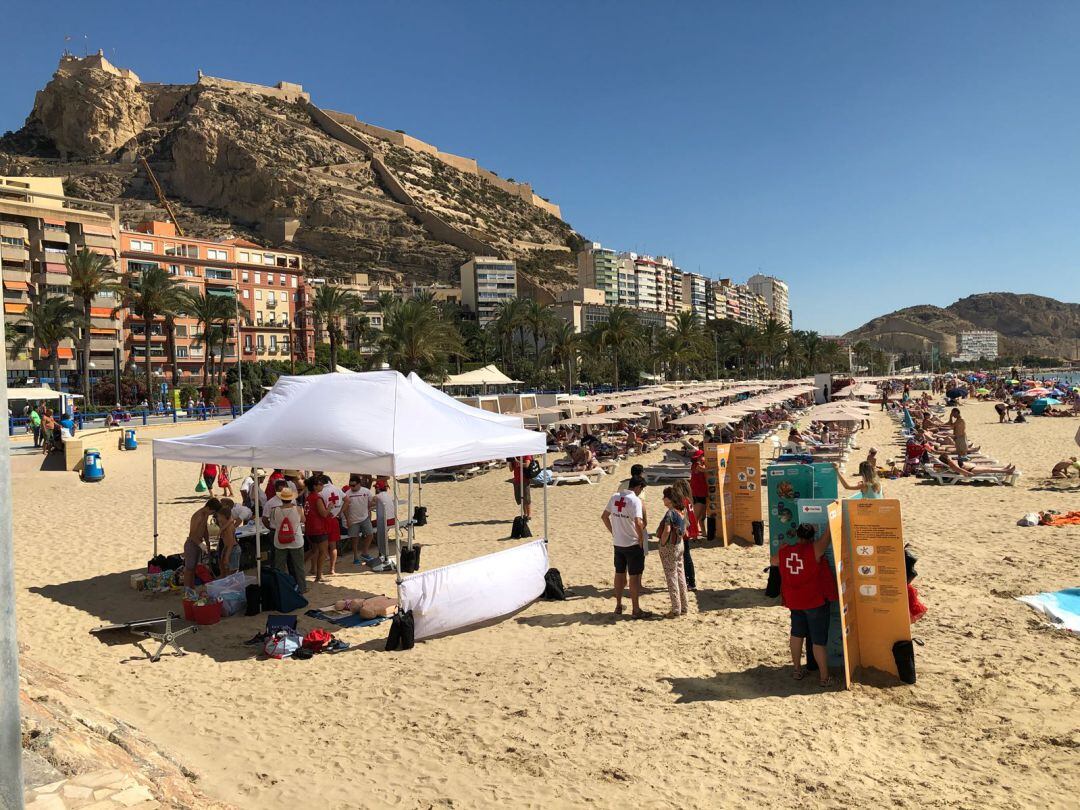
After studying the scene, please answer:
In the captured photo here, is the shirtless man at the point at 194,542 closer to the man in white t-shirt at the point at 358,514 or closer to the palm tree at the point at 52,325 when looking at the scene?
the man in white t-shirt at the point at 358,514

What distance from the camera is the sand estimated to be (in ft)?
14.8

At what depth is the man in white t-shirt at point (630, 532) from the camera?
23.8 feet

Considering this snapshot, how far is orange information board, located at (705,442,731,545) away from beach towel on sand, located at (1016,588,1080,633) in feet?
12.7

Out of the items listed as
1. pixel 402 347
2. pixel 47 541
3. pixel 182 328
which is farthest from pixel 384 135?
pixel 47 541

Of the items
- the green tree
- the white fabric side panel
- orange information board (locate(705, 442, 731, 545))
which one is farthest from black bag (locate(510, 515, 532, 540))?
the green tree

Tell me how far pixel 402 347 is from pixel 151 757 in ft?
118

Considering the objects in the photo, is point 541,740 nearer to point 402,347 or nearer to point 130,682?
point 130,682

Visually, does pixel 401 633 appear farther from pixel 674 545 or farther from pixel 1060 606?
pixel 1060 606

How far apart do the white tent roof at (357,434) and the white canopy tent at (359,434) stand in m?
0.01

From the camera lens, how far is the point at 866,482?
25.5ft

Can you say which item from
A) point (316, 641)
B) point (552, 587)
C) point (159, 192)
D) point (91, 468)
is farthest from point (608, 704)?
point (159, 192)

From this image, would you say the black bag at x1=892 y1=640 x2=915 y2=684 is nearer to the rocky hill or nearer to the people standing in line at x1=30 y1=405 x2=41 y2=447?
the people standing in line at x1=30 y1=405 x2=41 y2=447

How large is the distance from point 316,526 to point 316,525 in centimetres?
1

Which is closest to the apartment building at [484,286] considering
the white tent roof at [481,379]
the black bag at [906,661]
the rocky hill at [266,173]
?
the rocky hill at [266,173]
